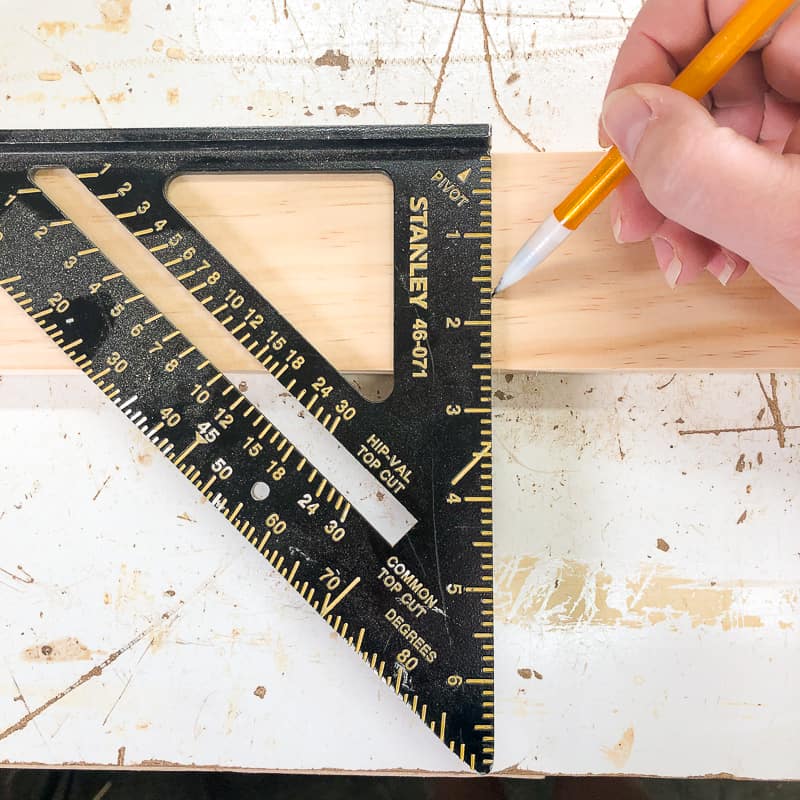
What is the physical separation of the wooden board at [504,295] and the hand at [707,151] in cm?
7

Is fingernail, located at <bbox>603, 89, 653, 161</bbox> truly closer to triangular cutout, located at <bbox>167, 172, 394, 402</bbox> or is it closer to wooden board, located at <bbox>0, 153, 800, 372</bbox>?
wooden board, located at <bbox>0, 153, 800, 372</bbox>

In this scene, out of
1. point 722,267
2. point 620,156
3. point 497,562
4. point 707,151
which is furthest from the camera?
point 497,562

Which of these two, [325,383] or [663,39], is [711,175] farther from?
[325,383]

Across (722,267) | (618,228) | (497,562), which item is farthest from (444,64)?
(497,562)

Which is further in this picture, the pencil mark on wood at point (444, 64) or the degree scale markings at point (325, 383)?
the pencil mark on wood at point (444, 64)

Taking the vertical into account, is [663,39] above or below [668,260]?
above

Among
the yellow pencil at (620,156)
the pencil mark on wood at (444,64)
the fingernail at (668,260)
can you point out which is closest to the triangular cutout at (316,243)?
the yellow pencil at (620,156)

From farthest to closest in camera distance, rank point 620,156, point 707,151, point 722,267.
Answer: point 722,267
point 620,156
point 707,151

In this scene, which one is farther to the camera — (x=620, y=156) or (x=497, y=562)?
(x=497, y=562)

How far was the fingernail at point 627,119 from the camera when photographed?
811mm

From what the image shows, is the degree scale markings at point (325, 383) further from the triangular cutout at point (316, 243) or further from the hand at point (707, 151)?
the hand at point (707, 151)

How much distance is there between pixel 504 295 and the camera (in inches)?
42.0

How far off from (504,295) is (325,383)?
36 centimetres

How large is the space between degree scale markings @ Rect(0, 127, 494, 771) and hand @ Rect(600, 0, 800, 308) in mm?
285
